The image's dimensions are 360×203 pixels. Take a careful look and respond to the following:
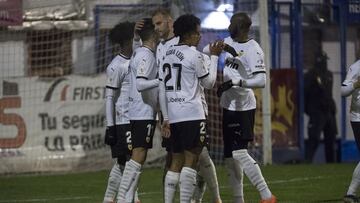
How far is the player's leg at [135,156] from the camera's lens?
12.2m

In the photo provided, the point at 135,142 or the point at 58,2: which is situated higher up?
the point at 58,2

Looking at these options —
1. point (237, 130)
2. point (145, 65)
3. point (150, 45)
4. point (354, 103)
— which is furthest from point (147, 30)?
point (354, 103)

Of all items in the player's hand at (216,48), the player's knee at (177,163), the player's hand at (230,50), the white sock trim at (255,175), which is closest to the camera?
the player's knee at (177,163)

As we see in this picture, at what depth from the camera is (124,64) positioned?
12.8 m

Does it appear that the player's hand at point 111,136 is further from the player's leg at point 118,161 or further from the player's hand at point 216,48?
the player's hand at point 216,48

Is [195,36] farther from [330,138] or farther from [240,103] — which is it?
[330,138]

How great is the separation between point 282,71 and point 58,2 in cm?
492

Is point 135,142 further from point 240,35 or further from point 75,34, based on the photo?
point 75,34

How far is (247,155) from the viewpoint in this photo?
41.2 ft

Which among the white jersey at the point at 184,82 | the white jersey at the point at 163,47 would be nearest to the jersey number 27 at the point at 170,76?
the white jersey at the point at 184,82

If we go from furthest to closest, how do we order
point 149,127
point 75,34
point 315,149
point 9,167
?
point 315,149 < point 75,34 < point 9,167 < point 149,127

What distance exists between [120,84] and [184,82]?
1.60 metres

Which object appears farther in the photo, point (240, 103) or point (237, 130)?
point (240, 103)

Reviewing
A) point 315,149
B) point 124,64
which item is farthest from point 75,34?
point 124,64
